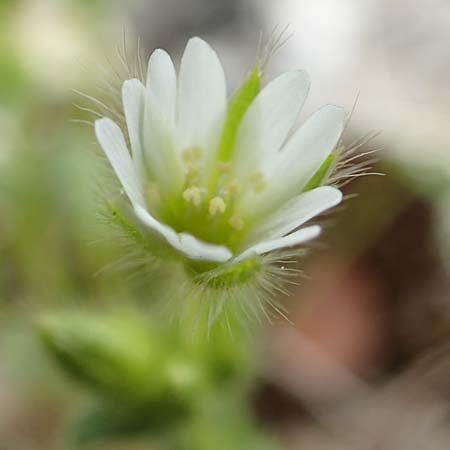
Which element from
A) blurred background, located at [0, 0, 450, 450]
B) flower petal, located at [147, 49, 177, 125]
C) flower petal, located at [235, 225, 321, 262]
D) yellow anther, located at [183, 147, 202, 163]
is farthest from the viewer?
blurred background, located at [0, 0, 450, 450]

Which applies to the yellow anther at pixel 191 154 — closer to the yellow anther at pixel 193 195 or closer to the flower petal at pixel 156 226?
the yellow anther at pixel 193 195

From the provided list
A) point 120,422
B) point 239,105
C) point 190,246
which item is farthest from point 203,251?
point 120,422

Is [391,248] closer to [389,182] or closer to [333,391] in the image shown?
[389,182]

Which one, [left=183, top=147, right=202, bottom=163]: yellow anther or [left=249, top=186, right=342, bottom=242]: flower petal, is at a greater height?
[left=183, top=147, right=202, bottom=163]: yellow anther

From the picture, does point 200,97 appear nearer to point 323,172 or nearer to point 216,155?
point 216,155

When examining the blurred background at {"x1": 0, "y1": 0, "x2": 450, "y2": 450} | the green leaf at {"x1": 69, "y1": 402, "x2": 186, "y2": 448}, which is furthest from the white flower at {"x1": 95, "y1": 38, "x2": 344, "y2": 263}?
the blurred background at {"x1": 0, "y1": 0, "x2": 450, "y2": 450}

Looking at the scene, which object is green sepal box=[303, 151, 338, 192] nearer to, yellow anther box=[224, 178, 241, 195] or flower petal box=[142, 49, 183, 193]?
yellow anther box=[224, 178, 241, 195]

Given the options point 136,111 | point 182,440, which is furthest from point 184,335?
point 136,111

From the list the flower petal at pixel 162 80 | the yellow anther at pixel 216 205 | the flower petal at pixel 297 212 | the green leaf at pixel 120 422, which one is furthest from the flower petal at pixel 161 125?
the green leaf at pixel 120 422
